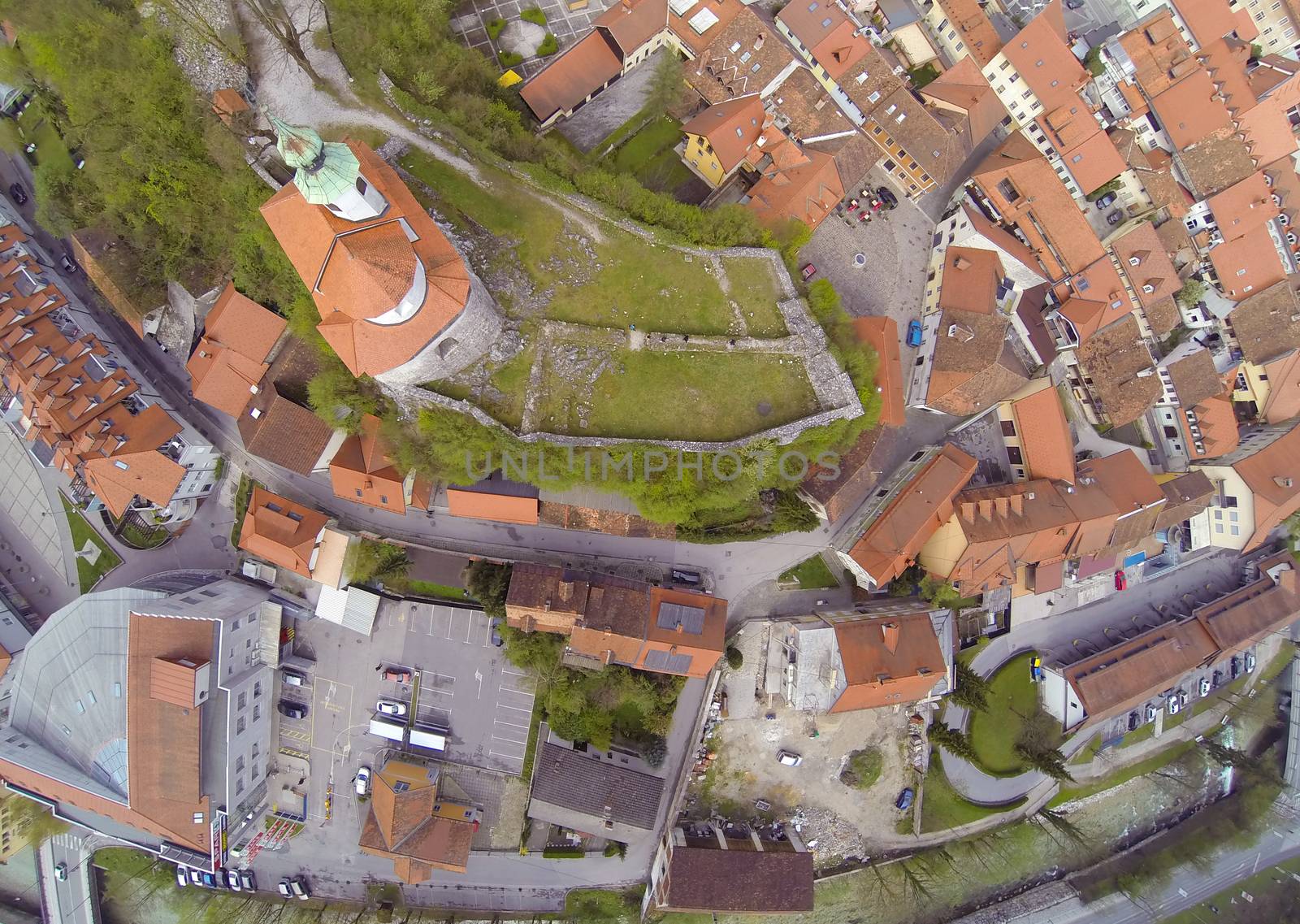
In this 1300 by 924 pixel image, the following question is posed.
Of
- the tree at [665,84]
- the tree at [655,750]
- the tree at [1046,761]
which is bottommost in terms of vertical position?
the tree at [1046,761]

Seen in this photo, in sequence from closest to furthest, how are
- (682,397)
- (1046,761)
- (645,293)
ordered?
→ (645,293) → (682,397) → (1046,761)

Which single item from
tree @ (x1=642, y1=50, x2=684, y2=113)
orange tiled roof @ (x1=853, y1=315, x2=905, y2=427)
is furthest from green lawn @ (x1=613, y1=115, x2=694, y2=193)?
orange tiled roof @ (x1=853, y1=315, x2=905, y2=427)

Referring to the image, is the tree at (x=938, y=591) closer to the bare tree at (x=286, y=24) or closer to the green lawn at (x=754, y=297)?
the green lawn at (x=754, y=297)

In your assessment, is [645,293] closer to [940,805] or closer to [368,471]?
[368,471]

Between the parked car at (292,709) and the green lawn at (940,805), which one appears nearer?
the parked car at (292,709)

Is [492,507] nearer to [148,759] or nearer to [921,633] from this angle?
[148,759]

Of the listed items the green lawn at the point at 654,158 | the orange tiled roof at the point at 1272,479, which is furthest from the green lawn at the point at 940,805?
the green lawn at the point at 654,158

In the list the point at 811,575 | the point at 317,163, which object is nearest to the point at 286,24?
the point at 317,163
